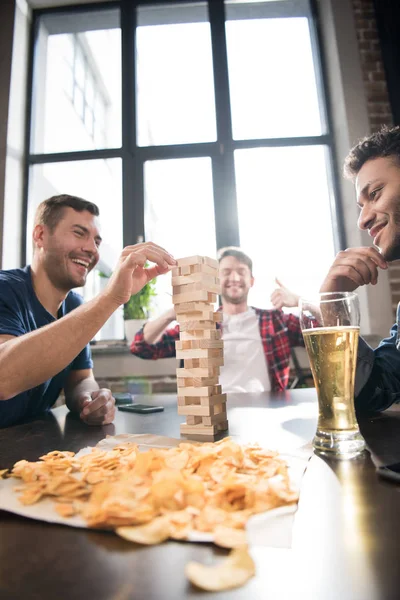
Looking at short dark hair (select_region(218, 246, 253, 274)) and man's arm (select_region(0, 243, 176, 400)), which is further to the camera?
short dark hair (select_region(218, 246, 253, 274))

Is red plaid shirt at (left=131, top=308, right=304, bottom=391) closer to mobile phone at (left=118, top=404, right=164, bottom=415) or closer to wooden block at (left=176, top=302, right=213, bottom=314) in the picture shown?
mobile phone at (left=118, top=404, right=164, bottom=415)

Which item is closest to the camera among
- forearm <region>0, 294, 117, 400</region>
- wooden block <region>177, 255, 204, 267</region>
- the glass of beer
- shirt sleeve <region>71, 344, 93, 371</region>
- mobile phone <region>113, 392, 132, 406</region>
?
the glass of beer

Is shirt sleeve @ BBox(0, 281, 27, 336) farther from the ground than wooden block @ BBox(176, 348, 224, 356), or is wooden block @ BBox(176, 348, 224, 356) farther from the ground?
shirt sleeve @ BBox(0, 281, 27, 336)

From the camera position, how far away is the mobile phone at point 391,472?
1.55 ft

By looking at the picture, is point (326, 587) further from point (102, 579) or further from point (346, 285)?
point (346, 285)

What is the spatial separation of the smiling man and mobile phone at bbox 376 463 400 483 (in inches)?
19.9

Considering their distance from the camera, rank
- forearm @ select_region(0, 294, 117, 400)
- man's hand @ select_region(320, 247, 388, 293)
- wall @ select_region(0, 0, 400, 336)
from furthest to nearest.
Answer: wall @ select_region(0, 0, 400, 336), man's hand @ select_region(320, 247, 388, 293), forearm @ select_region(0, 294, 117, 400)

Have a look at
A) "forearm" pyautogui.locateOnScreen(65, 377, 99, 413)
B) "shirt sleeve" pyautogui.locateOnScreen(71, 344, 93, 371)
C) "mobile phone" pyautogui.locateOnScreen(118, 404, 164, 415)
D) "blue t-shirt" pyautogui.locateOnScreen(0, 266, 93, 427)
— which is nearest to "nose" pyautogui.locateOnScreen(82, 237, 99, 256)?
"blue t-shirt" pyautogui.locateOnScreen(0, 266, 93, 427)

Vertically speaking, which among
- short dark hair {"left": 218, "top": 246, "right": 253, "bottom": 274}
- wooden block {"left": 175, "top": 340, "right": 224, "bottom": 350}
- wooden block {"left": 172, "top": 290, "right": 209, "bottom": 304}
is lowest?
wooden block {"left": 175, "top": 340, "right": 224, "bottom": 350}

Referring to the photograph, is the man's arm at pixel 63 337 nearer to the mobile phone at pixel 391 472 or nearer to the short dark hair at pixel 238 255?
the mobile phone at pixel 391 472

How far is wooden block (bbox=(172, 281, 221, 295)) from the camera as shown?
873mm

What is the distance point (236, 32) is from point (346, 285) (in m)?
3.52

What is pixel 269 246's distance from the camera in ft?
10.6

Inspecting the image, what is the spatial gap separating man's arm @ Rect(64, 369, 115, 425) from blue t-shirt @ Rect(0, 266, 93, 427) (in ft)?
0.14
